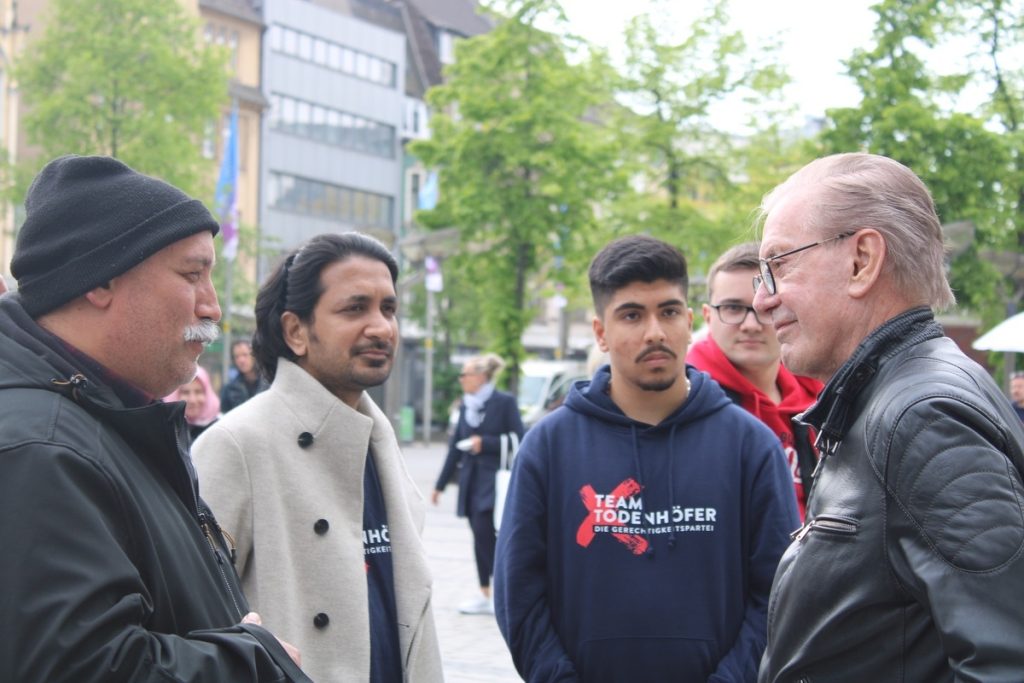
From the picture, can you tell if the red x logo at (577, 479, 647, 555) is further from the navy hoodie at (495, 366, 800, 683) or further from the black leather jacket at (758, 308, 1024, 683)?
the black leather jacket at (758, 308, 1024, 683)

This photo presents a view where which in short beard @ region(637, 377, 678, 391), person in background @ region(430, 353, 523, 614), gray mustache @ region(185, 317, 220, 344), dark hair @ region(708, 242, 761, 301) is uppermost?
dark hair @ region(708, 242, 761, 301)

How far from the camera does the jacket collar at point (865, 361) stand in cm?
257

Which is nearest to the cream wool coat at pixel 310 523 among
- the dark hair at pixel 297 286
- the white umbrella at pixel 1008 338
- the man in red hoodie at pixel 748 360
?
the dark hair at pixel 297 286

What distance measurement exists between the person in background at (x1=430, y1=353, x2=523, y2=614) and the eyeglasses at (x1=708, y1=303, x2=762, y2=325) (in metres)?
6.75

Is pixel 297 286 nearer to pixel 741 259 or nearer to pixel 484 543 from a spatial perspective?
pixel 741 259

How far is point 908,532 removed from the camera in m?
2.27

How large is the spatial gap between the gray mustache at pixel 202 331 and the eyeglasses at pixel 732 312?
250 cm

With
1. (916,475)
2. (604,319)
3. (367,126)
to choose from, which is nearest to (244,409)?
(604,319)

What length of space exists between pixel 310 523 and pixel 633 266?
1.24m


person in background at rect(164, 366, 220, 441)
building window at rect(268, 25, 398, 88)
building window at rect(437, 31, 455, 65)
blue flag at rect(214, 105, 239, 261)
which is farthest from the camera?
building window at rect(437, 31, 455, 65)

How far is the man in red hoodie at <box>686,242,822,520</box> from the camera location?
4.91 metres

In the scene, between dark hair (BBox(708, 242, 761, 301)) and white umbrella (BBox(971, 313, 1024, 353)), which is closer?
dark hair (BBox(708, 242, 761, 301))

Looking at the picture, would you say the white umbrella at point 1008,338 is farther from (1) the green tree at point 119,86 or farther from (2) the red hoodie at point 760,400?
(1) the green tree at point 119,86

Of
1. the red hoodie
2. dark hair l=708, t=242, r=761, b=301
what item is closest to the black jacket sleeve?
the red hoodie
